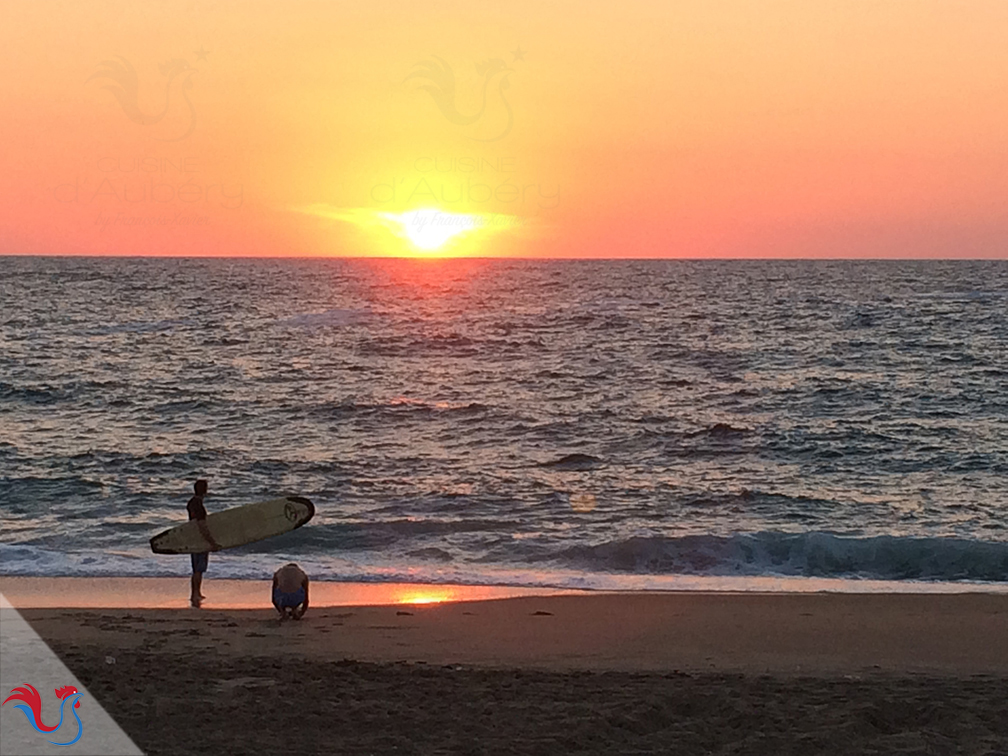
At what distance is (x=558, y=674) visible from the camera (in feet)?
36.0

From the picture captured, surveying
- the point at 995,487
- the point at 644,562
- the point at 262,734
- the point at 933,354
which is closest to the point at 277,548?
the point at 644,562

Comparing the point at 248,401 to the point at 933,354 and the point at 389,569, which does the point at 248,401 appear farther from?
the point at 933,354

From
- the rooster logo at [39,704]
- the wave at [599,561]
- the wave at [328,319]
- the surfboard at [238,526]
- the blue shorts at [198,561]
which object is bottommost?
the wave at [599,561]

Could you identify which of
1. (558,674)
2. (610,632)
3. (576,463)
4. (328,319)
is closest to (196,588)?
(610,632)

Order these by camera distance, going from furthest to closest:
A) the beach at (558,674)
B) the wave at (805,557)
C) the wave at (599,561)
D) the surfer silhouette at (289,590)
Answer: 1. the wave at (805,557)
2. the wave at (599,561)
3. the surfer silhouette at (289,590)
4. the beach at (558,674)

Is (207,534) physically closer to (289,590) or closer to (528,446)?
(289,590)

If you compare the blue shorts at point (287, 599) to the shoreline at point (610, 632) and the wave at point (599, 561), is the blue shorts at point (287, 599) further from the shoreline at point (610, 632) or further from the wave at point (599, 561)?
the wave at point (599, 561)

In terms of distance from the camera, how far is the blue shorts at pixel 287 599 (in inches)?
537

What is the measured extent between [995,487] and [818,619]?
13.1 metres

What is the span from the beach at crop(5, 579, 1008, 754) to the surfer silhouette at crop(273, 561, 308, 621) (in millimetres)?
232

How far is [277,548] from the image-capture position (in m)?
19.6

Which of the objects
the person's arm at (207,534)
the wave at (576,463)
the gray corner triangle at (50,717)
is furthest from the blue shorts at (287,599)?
the wave at (576,463)

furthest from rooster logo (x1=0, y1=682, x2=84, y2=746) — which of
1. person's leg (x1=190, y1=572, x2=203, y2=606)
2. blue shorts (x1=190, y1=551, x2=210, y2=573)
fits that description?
blue shorts (x1=190, y1=551, x2=210, y2=573)

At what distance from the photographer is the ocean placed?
1972cm
